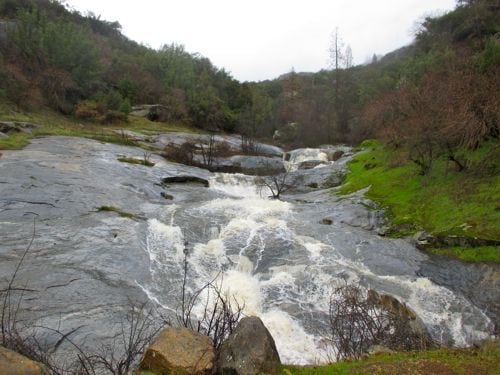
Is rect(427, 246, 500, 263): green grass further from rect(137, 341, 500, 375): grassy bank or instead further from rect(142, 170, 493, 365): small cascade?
rect(137, 341, 500, 375): grassy bank

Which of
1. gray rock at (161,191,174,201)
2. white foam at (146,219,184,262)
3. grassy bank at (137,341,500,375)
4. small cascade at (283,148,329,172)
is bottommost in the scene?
white foam at (146,219,184,262)

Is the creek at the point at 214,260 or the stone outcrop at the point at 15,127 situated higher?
the stone outcrop at the point at 15,127

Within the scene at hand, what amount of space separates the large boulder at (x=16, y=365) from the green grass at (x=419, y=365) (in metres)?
2.83

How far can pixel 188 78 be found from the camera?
203ft

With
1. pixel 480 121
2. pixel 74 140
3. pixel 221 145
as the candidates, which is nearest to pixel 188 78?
pixel 221 145

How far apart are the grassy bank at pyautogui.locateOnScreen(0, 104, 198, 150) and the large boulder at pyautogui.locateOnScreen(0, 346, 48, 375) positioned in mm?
21367

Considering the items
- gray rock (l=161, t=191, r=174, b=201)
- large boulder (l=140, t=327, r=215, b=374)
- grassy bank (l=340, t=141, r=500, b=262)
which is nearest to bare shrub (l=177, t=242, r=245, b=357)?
large boulder (l=140, t=327, r=215, b=374)

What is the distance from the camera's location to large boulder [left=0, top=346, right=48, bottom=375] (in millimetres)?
4105

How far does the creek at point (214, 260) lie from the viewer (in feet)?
29.8

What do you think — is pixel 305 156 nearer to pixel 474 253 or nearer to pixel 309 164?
pixel 309 164

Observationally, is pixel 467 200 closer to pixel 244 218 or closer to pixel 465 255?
pixel 465 255

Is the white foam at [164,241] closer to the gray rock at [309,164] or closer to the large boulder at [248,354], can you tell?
the large boulder at [248,354]

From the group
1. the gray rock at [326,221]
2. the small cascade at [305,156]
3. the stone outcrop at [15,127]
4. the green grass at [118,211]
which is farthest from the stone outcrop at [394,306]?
the small cascade at [305,156]

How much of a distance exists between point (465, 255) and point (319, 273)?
4884mm
